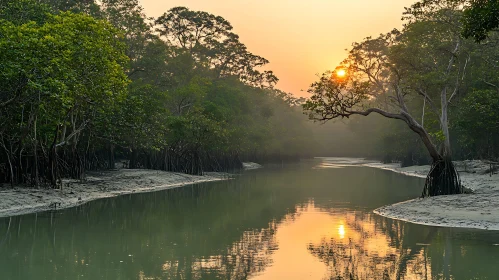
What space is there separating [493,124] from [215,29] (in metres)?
46.3

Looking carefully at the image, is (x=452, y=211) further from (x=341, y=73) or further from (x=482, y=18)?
(x=341, y=73)

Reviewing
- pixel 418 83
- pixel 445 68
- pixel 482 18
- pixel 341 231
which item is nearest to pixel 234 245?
pixel 341 231

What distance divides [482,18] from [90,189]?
80.0 ft

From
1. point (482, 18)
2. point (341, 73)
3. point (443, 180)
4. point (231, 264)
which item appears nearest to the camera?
point (231, 264)

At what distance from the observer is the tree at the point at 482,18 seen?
13.9 metres

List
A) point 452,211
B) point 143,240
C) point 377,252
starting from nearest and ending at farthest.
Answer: point 377,252 → point 143,240 → point 452,211

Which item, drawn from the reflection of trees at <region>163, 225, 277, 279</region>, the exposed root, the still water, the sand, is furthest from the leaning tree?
the sand

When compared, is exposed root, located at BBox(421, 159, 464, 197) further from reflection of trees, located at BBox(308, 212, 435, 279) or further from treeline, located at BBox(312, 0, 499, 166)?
reflection of trees, located at BBox(308, 212, 435, 279)

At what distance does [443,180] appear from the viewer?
2503 cm

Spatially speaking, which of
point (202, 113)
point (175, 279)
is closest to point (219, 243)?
point (175, 279)

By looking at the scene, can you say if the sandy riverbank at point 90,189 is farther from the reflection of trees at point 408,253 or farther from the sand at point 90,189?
the reflection of trees at point 408,253

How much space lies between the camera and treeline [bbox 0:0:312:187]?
24.1 m

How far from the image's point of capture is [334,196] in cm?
3288

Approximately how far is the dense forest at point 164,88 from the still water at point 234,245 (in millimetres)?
5300
